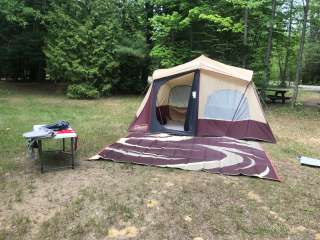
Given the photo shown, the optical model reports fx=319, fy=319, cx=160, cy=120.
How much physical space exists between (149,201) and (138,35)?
36.5 ft

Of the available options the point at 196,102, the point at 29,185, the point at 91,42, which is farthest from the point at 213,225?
the point at 91,42

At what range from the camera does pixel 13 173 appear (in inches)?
170

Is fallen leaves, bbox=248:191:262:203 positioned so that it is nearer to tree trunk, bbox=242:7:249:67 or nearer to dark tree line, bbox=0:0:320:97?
dark tree line, bbox=0:0:320:97

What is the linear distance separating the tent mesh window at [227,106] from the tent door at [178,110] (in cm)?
30

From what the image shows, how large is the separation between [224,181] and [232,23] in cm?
786

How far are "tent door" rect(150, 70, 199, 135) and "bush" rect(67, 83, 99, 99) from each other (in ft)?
17.5

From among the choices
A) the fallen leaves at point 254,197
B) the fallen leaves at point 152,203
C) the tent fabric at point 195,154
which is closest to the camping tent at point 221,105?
the tent fabric at point 195,154

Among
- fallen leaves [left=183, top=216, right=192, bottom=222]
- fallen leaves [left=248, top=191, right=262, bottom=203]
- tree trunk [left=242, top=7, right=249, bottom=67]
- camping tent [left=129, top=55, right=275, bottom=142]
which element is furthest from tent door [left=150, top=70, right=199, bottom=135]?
tree trunk [left=242, top=7, right=249, bottom=67]

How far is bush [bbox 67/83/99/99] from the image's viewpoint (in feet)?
40.2

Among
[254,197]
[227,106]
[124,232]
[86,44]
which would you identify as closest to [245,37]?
[227,106]

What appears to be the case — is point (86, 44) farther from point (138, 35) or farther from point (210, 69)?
point (210, 69)

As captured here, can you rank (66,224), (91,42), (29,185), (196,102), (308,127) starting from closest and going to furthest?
(66,224) → (29,185) → (196,102) → (308,127) → (91,42)

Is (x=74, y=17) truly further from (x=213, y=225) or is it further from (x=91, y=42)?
(x=213, y=225)

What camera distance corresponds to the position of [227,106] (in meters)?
6.42
